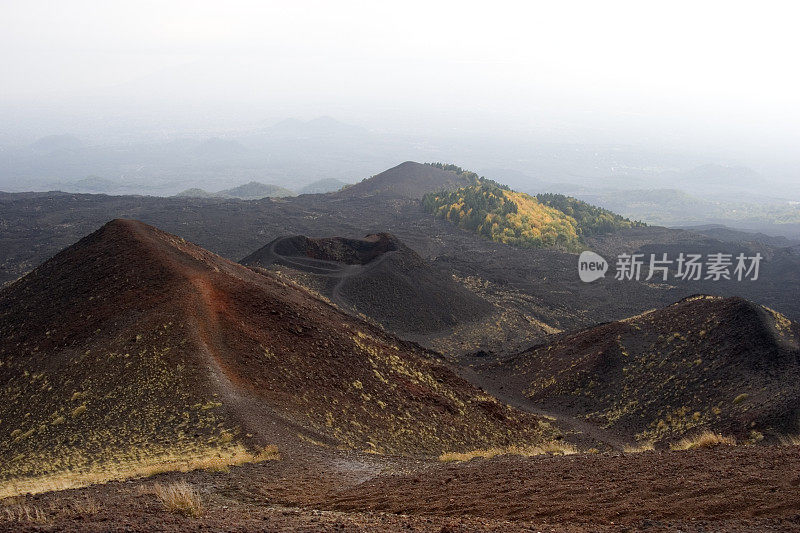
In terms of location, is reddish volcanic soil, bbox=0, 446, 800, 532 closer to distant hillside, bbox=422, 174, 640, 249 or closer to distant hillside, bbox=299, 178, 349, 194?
distant hillside, bbox=422, 174, 640, 249

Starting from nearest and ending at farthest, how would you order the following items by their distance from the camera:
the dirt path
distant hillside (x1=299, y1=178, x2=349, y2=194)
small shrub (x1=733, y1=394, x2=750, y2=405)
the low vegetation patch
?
small shrub (x1=733, y1=394, x2=750, y2=405)
the dirt path
the low vegetation patch
distant hillside (x1=299, y1=178, x2=349, y2=194)

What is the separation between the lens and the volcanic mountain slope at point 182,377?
13.3m

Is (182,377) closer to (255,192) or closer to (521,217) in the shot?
(521,217)

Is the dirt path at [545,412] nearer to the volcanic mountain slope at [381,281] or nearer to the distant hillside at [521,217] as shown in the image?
the volcanic mountain slope at [381,281]

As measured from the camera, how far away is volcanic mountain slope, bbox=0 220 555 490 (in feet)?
43.7

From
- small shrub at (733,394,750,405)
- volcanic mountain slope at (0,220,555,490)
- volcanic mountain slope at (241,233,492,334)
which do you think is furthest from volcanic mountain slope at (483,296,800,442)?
volcanic mountain slope at (241,233,492,334)

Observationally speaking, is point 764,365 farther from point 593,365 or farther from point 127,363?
point 127,363

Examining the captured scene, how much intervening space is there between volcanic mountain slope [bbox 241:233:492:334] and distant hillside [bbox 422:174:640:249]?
33444mm

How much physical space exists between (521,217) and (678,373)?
Answer: 200 feet

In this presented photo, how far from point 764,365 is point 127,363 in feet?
70.8

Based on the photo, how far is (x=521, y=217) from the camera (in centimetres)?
8138

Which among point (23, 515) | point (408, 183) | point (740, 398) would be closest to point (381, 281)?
point (740, 398)

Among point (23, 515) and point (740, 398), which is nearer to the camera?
point (23, 515)

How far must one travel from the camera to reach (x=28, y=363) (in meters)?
16.8
